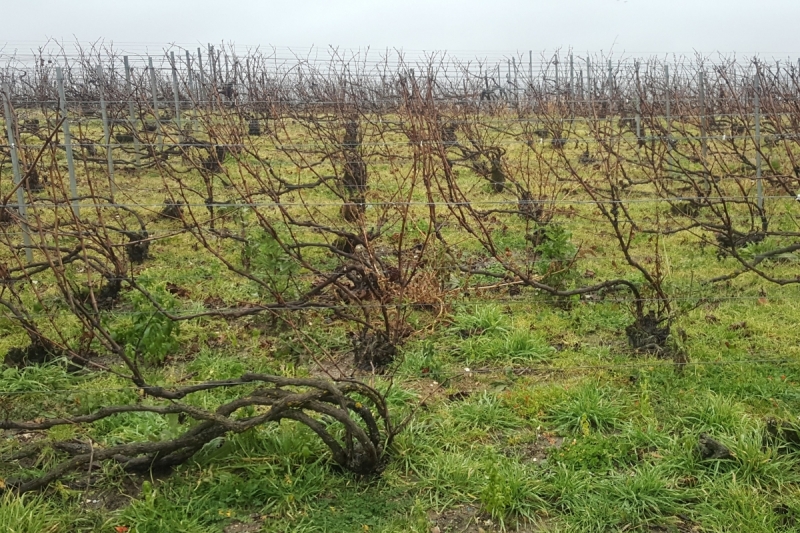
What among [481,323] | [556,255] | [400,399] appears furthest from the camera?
[556,255]

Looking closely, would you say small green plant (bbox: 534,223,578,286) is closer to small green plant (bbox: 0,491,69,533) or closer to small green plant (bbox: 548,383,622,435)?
small green plant (bbox: 548,383,622,435)

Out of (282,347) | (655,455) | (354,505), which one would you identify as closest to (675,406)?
(655,455)

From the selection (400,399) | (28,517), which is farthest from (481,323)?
(28,517)

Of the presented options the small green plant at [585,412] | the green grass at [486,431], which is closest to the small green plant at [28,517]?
the green grass at [486,431]

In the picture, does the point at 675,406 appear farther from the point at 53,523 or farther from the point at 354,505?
the point at 53,523

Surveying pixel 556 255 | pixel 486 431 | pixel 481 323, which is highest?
pixel 556 255

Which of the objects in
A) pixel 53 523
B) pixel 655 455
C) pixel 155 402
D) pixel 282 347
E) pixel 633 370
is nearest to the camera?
pixel 53 523

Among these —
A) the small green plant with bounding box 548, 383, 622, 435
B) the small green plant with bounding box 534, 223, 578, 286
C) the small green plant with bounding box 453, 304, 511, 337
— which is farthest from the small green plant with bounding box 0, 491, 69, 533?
the small green plant with bounding box 534, 223, 578, 286

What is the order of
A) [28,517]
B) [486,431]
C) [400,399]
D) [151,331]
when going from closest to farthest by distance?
[28,517] → [486,431] → [400,399] → [151,331]

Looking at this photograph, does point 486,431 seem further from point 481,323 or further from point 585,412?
point 481,323

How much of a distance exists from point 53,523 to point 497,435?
182 centimetres

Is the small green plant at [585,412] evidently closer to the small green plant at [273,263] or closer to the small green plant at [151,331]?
the small green plant at [273,263]

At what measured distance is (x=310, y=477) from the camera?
2852mm

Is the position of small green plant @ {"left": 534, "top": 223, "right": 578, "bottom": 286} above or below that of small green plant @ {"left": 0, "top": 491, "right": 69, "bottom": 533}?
above
